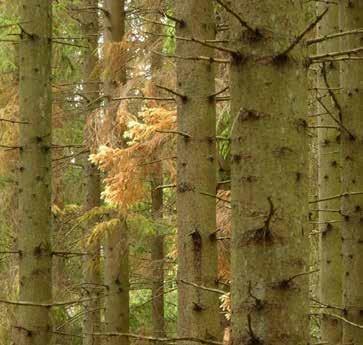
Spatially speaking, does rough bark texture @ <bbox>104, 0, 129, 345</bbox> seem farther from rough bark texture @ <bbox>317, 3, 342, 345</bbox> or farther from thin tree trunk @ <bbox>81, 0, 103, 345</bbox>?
rough bark texture @ <bbox>317, 3, 342, 345</bbox>

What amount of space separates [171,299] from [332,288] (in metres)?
12.5

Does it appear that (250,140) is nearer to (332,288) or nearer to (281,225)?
(281,225)

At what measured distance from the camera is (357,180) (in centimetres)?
511

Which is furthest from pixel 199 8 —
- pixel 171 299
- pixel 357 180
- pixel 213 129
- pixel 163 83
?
pixel 171 299

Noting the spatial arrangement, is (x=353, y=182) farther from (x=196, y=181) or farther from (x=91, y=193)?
(x=91, y=193)

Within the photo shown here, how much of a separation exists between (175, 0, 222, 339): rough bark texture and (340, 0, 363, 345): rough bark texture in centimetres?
103

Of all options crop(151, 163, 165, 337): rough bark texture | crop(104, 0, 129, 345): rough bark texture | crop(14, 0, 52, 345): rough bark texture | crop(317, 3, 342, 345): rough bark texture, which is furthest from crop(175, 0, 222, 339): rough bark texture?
crop(151, 163, 165, 337): rough bark texture

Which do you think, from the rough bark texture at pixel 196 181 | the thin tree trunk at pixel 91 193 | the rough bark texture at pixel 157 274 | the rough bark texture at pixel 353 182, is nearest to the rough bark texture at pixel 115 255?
the thin tree trunk at pixel 91 193

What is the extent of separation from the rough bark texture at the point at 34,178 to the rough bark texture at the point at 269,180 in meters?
3.16

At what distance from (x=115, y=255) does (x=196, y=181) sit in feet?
16.2

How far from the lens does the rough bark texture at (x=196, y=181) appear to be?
495cm

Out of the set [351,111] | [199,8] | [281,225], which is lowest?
[281,225]

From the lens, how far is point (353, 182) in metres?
5.12

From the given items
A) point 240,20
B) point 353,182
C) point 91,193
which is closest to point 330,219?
point 353,182
